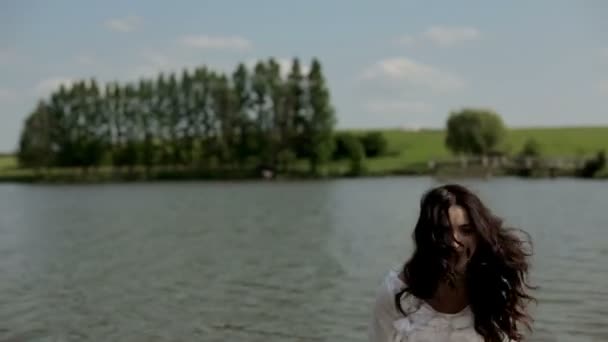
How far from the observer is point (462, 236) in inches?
162

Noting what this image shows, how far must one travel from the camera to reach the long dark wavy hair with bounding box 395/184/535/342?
409 centimetres

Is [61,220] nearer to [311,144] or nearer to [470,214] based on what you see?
[470,214]

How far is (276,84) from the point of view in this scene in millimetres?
123438

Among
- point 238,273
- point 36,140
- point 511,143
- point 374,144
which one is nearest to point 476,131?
point 511,143

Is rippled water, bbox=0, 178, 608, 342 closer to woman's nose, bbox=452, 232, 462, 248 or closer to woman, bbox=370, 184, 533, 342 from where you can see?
woman, bbox=370, 184, 533, 342

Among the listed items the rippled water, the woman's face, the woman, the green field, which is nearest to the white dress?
the woman

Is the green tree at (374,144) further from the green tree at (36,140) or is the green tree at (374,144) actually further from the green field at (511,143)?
the green tree at (36,140)

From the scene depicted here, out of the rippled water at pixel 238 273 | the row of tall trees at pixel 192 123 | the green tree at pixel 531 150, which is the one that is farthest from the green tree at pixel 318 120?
the rippled water at pixel 238 273

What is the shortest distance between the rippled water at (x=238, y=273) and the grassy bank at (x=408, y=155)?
229 ft

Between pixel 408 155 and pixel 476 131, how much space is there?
15271 millimetres

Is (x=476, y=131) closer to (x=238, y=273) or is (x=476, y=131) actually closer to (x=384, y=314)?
(x=238, y=273)

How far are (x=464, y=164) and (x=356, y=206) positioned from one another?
58451 millimetres

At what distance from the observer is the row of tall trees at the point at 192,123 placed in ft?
399

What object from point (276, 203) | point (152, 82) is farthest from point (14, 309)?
point (152, 82)
